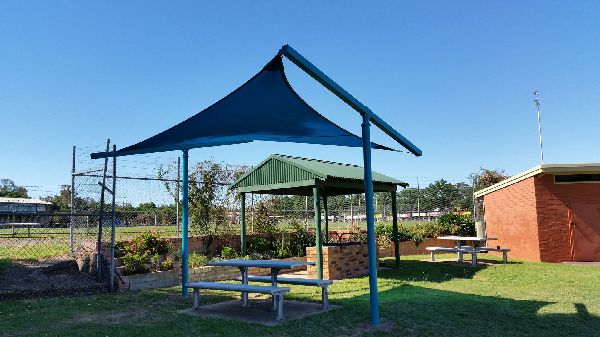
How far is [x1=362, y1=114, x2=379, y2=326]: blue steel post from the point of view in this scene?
241 inches

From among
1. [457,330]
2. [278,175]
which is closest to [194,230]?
[278,175]

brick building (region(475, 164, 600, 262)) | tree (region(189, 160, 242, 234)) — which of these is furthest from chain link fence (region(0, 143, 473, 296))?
brick building (region(475, 164, 600, 262))

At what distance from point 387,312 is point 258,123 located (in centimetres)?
349

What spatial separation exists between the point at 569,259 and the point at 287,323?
1235 centimetres

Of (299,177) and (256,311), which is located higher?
(299,177)

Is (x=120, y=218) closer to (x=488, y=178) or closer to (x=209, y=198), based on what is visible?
(x=209, y=198)

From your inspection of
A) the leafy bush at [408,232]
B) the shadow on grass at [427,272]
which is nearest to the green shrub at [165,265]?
the shadow on grass at [427,272]

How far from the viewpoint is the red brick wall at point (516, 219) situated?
50.1 ft

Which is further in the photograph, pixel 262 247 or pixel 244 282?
pixel 262 247

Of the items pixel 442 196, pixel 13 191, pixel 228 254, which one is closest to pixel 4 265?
pixel 228 254

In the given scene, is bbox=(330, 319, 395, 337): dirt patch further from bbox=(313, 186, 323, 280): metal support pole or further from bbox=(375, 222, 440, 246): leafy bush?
bbox=(375, 222, 440, 246): leafy bush

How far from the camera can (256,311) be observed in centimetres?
708

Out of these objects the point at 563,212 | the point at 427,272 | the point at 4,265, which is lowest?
the point at 427,272

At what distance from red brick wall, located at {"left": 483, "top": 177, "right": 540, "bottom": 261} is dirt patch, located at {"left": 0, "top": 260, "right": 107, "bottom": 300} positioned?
13184 mm
